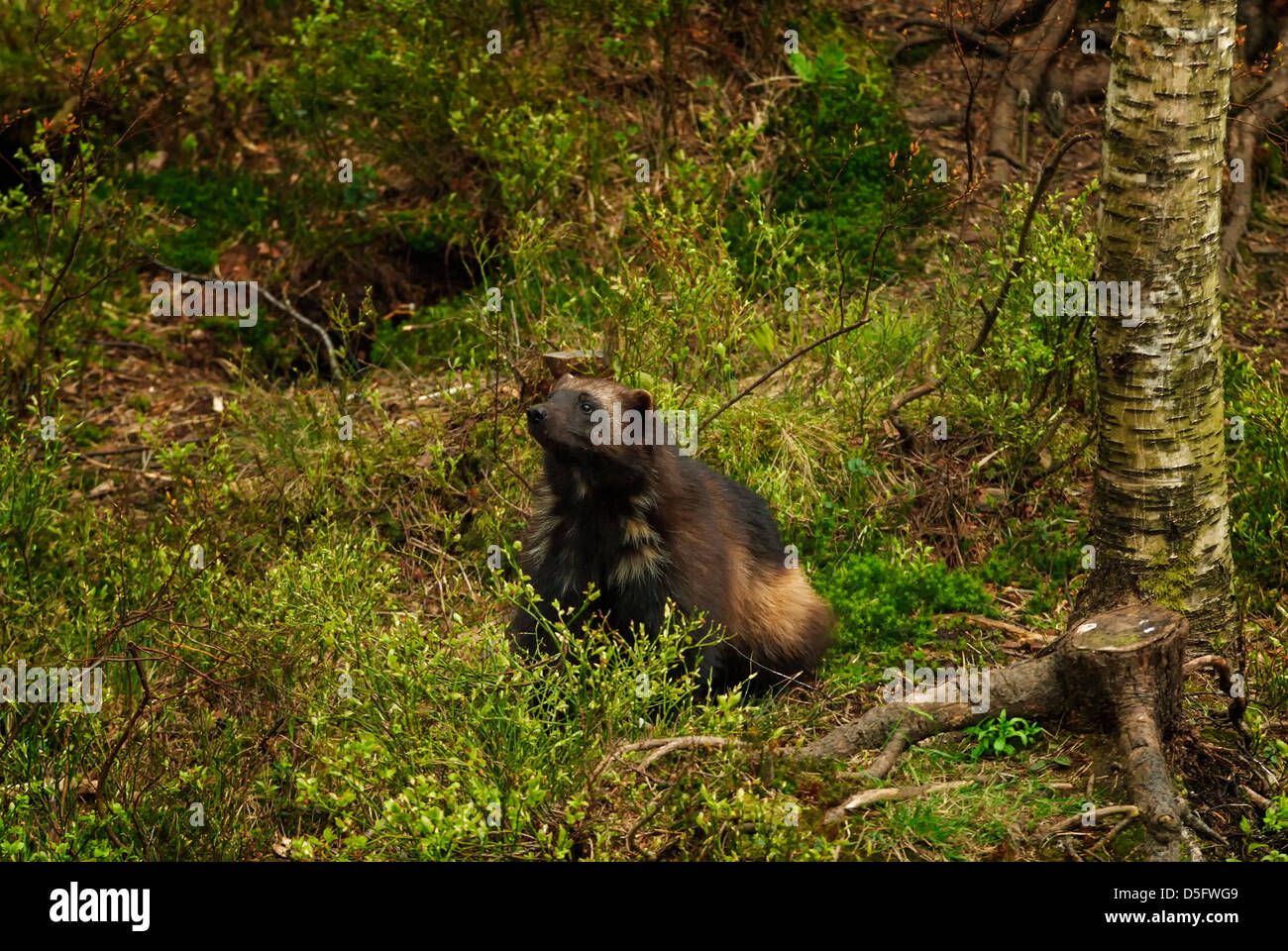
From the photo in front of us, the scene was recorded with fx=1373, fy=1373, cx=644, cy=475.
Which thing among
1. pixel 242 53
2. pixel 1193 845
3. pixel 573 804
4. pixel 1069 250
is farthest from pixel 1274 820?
pixel 242 53

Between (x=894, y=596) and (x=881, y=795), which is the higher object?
(x=894, y=596)

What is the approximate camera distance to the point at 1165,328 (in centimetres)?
473

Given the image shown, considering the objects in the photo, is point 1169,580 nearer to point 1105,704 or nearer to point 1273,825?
point 1105,704

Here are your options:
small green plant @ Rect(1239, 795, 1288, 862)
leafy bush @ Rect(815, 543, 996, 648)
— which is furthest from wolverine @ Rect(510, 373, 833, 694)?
small green plant @ Rect(1239, 795, 1288, 862)

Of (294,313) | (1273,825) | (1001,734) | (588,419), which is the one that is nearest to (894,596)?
(1001,734)

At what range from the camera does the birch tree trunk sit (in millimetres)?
4559

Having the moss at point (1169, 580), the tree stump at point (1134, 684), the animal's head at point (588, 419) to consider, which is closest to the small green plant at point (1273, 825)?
the tree stump at point (1134, 684)

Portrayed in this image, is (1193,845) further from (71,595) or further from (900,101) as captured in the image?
(900,101)

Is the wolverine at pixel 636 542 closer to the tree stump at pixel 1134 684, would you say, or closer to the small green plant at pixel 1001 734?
the small green plant at pixel 1001 734

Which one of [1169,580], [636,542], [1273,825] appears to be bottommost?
[1273,825]

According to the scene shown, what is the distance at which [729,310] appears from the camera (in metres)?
7.20

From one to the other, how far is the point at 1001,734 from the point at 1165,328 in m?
1.51

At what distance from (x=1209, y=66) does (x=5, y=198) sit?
19.1 feet

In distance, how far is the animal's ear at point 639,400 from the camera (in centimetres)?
534
